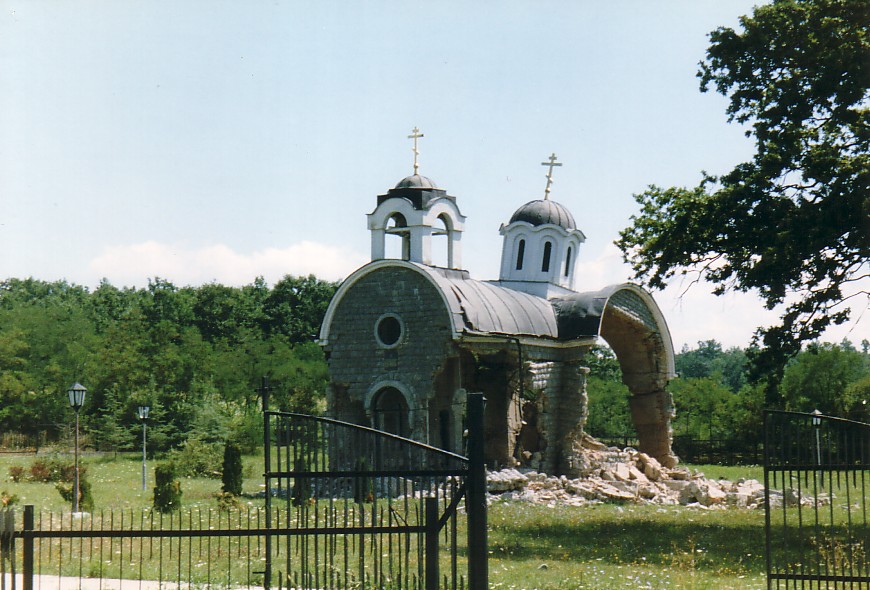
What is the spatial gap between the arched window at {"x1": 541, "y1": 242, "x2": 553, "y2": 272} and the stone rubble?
5566 millimetres

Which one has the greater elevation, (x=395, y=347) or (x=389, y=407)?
(x=395, y=347)

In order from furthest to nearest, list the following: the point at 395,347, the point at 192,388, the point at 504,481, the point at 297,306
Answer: the point at 297,306
the point at 192,388
the point at 395,347
the point at 504,481

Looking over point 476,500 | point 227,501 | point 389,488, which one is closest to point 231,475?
point 227,501

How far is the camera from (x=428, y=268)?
1056 inches

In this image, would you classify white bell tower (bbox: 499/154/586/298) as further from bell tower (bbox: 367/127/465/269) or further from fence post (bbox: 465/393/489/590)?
fence post (bbox: 465/393/489/590)

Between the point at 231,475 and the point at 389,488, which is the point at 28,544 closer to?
the point at 389,488

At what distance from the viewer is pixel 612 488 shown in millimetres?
→ 26641

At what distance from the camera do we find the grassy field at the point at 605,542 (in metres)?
14.4

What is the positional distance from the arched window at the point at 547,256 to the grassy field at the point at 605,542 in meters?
8.81

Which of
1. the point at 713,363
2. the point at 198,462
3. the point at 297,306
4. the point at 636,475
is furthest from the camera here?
the point at 713,363

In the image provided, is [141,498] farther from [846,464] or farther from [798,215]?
[846,464]

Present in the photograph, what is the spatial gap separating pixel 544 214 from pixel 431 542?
78.4 feet

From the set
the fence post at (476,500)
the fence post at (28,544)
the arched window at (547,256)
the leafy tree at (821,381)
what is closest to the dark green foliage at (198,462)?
the arched window at (547,256)

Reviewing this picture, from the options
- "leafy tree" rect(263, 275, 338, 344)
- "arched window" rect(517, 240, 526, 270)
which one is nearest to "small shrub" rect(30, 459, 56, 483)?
"arched window" rect(517, 240, 526, 270)
